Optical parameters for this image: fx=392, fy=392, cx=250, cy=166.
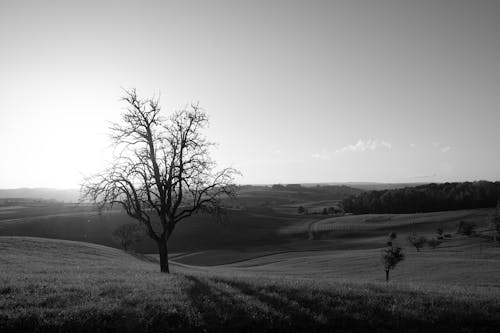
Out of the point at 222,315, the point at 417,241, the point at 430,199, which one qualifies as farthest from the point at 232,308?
the point at 430,199

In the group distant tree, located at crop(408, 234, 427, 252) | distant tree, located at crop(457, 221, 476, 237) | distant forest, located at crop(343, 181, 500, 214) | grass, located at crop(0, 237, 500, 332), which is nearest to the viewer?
grass, located at crop(0, 237, 500, 332)

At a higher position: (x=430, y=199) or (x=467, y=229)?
(x=430, y=199)

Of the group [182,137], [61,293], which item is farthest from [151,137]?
[61,293]

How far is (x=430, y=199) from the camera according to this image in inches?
5645

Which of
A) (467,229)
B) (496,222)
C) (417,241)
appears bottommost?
(417,241)

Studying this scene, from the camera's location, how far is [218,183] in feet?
73.3

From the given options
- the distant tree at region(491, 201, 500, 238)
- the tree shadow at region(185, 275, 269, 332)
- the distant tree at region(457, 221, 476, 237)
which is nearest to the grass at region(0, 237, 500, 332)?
the tree shadow at region(185, 275, 269, 332)

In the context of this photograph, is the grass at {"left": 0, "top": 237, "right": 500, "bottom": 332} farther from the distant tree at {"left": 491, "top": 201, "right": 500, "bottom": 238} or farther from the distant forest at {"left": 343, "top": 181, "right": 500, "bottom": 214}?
the distant forest at {"left": 343, "top": 181, "right": 500, "bottom": 214}

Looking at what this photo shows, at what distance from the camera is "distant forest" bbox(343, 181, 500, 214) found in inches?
5394

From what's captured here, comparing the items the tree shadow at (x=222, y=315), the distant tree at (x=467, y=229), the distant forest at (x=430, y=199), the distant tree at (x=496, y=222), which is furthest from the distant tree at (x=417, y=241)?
the tree shadow at (x=222, y=315)

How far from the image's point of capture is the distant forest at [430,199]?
137m

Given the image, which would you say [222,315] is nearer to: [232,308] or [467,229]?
[232,308]

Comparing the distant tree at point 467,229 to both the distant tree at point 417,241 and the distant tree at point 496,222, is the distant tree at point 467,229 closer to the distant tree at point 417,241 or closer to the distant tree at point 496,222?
the distant tree at point 496,222

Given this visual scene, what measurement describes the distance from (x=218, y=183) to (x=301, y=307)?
10.6 meters
